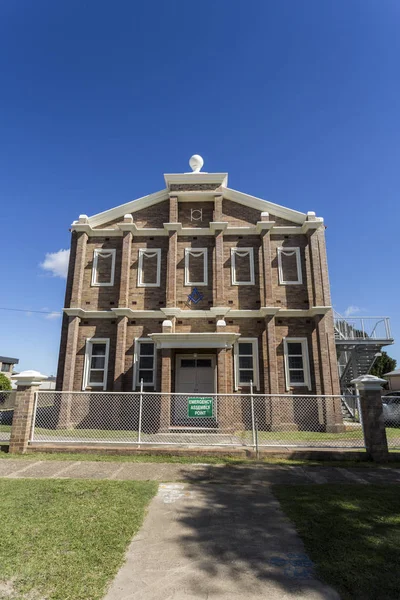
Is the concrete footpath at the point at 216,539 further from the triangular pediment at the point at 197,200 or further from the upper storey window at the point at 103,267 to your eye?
the triangular pediment at the point at 197,200

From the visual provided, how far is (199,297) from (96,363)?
561 cm

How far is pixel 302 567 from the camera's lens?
335 centimetres

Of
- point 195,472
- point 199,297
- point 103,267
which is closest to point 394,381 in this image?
point 199,297

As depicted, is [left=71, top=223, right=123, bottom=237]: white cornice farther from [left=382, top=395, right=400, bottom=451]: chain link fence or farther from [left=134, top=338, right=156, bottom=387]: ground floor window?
[left=382, top=395, right=400, bottom=451]: chain link fence

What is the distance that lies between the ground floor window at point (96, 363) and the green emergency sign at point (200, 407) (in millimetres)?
7077

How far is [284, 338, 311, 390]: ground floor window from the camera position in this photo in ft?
49.5

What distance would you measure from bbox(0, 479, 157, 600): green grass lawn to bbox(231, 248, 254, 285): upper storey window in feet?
37.4

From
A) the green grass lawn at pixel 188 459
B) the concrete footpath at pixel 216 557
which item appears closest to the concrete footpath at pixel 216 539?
the concrete footpath at pixel 216 557

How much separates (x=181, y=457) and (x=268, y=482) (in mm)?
2668

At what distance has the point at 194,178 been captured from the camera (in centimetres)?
1731

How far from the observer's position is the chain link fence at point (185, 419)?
10719 mm

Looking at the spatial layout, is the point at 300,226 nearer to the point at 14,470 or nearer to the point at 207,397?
the point at 207,397

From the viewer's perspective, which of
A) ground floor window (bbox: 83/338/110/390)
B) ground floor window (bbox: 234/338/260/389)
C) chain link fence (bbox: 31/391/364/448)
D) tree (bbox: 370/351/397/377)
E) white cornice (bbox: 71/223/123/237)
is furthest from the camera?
tree (bbox: 370/351/397/377)

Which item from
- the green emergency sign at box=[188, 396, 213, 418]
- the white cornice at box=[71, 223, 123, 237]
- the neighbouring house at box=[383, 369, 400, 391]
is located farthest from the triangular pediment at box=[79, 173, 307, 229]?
the neighbouring house at box=[383, 369, 400, 391]
